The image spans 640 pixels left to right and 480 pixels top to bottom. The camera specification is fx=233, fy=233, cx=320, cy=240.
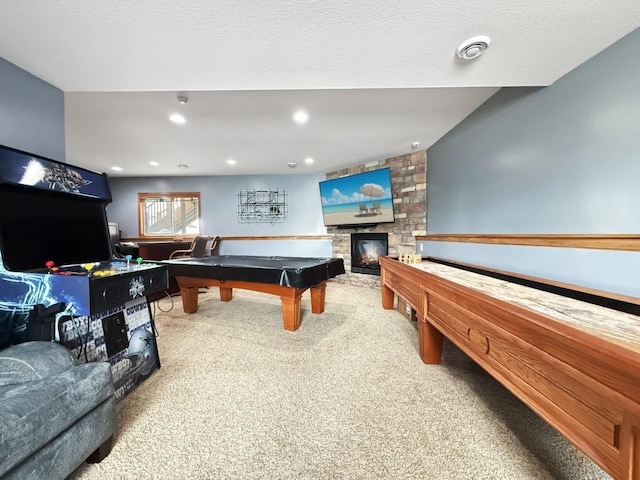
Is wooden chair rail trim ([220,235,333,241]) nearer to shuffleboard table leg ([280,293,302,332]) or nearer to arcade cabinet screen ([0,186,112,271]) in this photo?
shuffleboard table leg ([280,293,302,332])

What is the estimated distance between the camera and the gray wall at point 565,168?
137 centimetres

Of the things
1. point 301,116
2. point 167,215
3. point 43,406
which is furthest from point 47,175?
point 167,215

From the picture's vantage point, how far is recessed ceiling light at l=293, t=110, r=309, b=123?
Answer: 8.50 feet

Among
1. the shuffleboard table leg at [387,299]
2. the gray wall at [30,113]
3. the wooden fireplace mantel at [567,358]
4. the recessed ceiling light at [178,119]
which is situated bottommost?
the shuffleboard table leg at [387,299]

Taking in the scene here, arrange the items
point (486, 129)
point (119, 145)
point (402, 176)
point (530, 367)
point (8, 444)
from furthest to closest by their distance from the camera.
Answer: point (402, 176), point (119, 145), point (486, 129), point (530, 367), point (8, 444)

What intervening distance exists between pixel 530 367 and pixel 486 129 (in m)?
2.44

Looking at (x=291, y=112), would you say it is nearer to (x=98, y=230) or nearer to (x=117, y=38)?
(x=117, y=38)

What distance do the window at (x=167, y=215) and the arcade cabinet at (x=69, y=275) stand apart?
4284mm

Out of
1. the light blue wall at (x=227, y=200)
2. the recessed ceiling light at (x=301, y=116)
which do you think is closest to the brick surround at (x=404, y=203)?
the light blue wall at (x=227, y=200)

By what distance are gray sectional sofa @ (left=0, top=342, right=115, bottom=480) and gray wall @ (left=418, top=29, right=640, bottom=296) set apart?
9.22ft

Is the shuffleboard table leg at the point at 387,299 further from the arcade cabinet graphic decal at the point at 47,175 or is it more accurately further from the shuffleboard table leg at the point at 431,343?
the arcade cabinet graphic decal at the point at 47,175

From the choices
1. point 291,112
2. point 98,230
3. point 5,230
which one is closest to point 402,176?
point 291,112

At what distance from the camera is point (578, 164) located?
1.61m

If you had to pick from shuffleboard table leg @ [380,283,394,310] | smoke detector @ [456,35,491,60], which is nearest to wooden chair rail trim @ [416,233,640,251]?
shuffleboard table leg @ [380,283,394,310]
